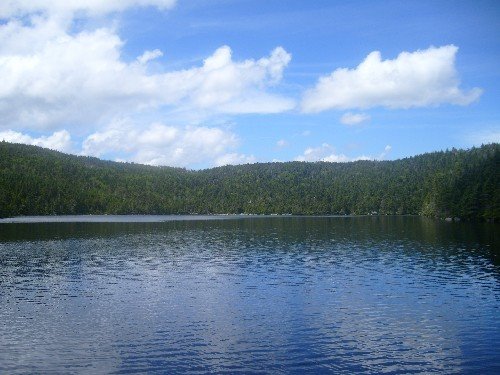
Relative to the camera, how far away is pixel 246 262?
64.8 metres

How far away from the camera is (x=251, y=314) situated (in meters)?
36.5

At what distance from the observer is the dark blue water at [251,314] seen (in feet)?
87.5

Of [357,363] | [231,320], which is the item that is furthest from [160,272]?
[357,363]

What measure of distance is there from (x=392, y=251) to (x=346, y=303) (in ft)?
128

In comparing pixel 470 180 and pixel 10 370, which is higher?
pixel 470 180

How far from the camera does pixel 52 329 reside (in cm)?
3244

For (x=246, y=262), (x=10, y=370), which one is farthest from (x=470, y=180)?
(x=10, y=370)

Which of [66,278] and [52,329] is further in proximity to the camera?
[66,278]

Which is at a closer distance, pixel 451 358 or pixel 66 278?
pixel 451 358

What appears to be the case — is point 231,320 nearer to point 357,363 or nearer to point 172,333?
point 172,333

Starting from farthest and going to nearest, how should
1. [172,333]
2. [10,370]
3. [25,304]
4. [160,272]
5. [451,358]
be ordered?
[160,272], [25,304], [172,333], [451,358], [10,370]

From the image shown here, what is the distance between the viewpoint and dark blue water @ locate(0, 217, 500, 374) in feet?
87.5

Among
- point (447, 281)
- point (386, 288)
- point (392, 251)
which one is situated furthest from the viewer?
point (392, 251)

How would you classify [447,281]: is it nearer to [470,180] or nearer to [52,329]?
[52,329]
